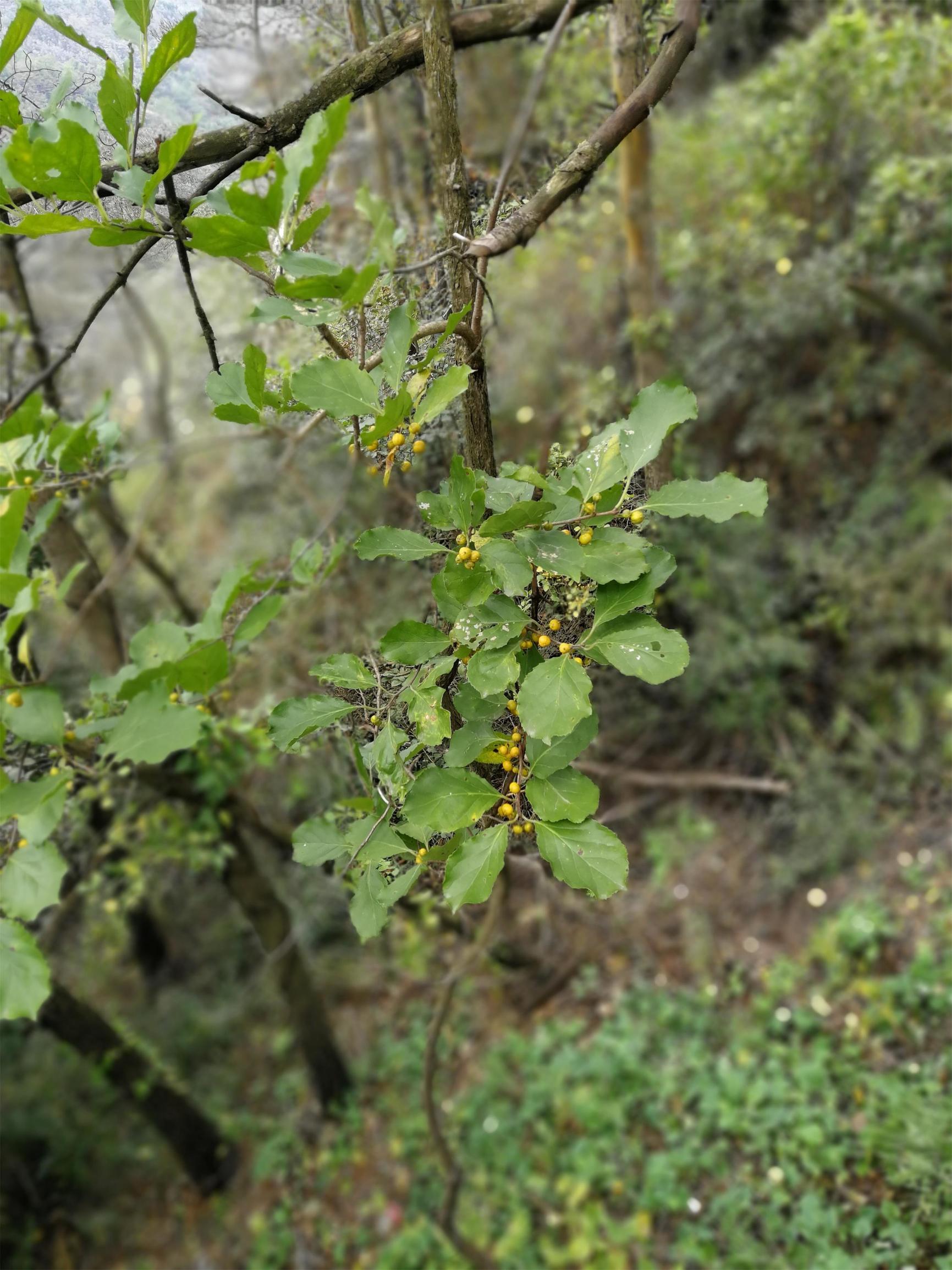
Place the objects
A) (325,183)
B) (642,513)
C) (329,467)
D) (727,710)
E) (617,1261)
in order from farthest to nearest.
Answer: (727,710)
(329,467)
(617,1261)
(325,183)
(642,513)

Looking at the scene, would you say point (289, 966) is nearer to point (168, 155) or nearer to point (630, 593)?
point (630, 593)

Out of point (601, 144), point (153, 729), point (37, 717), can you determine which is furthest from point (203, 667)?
point (601, 144)

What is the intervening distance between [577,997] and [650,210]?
14.5ft

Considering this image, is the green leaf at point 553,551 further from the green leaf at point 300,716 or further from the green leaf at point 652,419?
the green leaf at point 300,716

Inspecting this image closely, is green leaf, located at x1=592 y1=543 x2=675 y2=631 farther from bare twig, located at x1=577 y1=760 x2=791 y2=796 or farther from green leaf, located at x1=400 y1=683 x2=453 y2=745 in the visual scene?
bare twig, located at x1=577 y1=760 x2=791 y2=796

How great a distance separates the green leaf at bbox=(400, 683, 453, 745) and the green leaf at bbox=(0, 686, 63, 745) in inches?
24.5

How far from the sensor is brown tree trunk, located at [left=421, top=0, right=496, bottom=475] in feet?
4.61

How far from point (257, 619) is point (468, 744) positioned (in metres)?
0.63

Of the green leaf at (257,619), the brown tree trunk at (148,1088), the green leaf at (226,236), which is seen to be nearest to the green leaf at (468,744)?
the green leaf at (257,619)

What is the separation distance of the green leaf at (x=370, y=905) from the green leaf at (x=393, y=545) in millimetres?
493

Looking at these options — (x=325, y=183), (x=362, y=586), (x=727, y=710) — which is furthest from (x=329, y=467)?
(x=727, y=710)

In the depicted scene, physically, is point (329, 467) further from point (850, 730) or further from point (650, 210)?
point (850, 730)

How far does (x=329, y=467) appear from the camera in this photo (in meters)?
4.00

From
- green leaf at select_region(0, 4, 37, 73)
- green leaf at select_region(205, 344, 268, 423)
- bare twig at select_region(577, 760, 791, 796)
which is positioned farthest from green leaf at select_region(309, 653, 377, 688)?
bare twig at select_region(577, 760, 791, 796)
